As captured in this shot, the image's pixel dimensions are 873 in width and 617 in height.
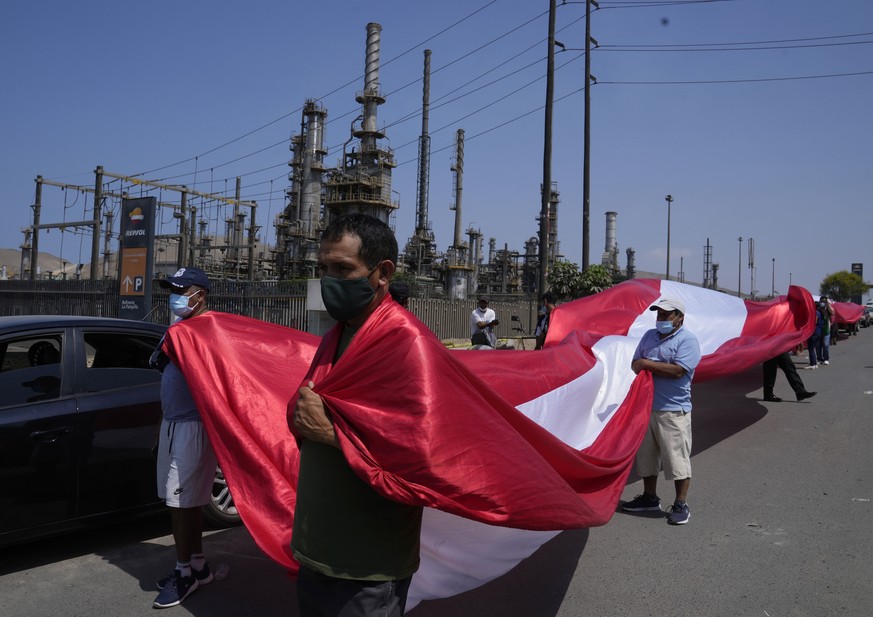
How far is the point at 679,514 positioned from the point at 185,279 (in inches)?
167

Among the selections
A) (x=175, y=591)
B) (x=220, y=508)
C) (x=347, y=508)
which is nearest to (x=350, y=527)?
(x=347, y=508)

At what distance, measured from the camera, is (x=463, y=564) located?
10.4 feet

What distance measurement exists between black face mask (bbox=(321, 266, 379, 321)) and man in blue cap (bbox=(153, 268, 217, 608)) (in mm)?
2181

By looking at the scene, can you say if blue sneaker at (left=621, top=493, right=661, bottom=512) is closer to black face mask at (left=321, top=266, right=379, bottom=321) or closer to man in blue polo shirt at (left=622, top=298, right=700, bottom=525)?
man in blue polo shirt at (left=622, top=298, right=700, bottom=525)

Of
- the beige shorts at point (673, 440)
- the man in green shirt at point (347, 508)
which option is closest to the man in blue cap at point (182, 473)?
the man in green shirt at point (347, 508)

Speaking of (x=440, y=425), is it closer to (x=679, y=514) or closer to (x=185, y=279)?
(x=185, y=279)

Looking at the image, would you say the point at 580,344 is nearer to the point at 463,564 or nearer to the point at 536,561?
the point at 536,561

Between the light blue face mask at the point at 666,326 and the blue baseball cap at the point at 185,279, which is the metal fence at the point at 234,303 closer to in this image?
the light blue face mask at the point at 666,326

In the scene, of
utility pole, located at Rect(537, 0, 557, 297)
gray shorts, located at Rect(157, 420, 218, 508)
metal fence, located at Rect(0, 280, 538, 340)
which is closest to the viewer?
gray shorts, located at Rect(157, 420, 218, 508)

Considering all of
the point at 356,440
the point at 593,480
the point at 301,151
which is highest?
the point at 301,151

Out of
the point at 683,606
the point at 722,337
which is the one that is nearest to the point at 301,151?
the point at 722,337

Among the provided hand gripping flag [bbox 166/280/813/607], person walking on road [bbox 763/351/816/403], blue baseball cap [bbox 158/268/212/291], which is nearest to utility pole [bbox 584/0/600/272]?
person walking on road [bbox 763/351/816/403]

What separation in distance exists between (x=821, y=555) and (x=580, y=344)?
250 cm

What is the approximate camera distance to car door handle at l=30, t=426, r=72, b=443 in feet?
14.4
